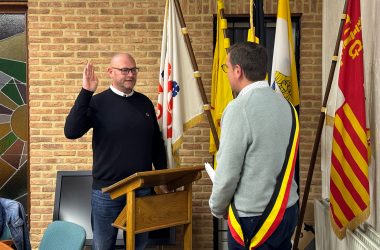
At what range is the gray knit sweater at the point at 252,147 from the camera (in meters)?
2.52

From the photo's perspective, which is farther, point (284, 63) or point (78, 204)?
point (78, 204)

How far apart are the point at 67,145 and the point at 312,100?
92.2 inches

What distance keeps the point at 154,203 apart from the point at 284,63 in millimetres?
1449

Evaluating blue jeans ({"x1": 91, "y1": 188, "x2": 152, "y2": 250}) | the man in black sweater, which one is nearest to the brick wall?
the man in black sweater

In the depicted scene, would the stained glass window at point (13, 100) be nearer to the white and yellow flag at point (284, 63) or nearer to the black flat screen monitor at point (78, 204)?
the black flat screen monitor at point (78, 204)

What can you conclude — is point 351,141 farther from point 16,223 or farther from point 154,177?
point 16,223

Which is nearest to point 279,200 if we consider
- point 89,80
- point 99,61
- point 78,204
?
point 89,80

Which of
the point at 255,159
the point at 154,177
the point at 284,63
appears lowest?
the point at 154,177

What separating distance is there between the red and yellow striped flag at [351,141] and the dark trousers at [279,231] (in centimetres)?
→ 66

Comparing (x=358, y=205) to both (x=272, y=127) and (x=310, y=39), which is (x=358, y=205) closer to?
(x=272, y=127)

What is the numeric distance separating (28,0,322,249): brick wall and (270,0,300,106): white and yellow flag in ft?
3.30

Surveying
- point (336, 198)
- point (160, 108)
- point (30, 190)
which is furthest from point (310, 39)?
point (30, 190)

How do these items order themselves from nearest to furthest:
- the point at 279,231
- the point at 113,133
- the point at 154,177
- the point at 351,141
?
the point at 279,231
the point at 351,141
the point at 154,177
the point at 113,133

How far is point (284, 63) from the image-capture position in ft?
13.8
